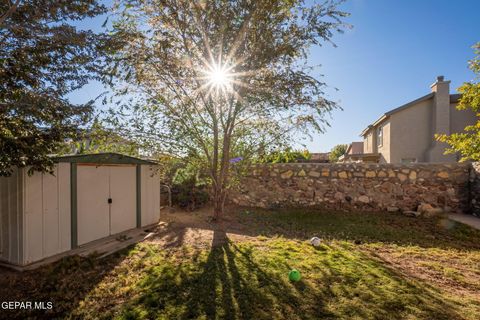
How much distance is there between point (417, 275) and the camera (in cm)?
379

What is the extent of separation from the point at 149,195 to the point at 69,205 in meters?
2.49

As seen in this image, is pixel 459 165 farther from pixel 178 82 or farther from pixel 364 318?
pixel 178 82

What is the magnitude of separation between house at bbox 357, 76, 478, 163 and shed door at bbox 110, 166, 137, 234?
1505 cm

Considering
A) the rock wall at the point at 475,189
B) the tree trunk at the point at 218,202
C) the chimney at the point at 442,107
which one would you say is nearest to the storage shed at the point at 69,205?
the tree trunk at the point at 218,202

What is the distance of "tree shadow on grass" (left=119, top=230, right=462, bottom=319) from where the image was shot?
2748 millimetres

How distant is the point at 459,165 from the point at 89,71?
1147 centimetres

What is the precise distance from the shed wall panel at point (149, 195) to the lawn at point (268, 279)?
4.28 ft

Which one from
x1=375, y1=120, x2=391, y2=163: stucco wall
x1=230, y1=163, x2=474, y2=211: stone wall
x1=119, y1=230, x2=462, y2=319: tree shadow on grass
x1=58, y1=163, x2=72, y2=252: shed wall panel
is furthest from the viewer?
x1=375, y1=120, x2=391, y2=163: stucco wall

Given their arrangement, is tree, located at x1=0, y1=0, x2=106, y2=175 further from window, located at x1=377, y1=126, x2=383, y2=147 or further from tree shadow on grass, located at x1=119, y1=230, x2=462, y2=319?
window, located at x1=377, y1=126, x2=383, y2=147

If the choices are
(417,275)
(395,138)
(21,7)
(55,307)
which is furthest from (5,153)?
(395,138)

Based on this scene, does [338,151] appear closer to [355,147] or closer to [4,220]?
[355,147]

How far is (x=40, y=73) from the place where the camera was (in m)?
4.64

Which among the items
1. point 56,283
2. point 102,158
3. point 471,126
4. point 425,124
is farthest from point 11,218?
point 425,124

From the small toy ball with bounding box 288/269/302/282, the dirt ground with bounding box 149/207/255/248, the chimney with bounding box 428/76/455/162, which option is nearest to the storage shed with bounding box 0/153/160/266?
the dirt ground with bounding box 149/207/255/248
